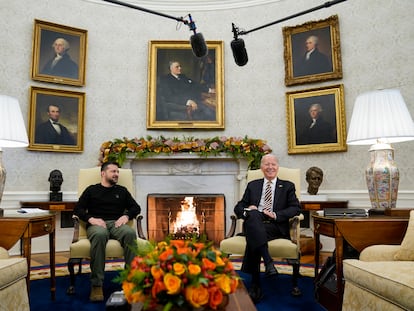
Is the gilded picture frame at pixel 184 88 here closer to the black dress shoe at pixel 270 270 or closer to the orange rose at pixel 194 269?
the black dress shoe at pixel 270 270

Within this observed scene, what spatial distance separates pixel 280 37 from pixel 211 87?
145 cm

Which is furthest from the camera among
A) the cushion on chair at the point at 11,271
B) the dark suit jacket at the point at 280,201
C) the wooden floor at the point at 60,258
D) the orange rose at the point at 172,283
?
the wooden floor at the point at 60,258

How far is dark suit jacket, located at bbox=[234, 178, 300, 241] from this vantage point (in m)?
3.42

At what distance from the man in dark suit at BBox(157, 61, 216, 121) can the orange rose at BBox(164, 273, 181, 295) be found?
4.73m

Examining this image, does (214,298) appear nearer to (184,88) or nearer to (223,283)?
(223,283)

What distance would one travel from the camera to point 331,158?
5.48m

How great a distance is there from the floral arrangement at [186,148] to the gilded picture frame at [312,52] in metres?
1.31

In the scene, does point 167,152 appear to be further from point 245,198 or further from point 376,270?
point 376,270

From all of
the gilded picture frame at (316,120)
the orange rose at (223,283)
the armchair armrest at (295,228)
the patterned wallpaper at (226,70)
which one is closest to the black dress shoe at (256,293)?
the armchair armrest at (295,228)

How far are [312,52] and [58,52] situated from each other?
414 cm

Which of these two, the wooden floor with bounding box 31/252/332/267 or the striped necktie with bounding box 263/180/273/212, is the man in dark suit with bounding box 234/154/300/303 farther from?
the wooden floor with bounding box 31/252/332/267

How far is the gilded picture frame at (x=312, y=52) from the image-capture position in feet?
18.1

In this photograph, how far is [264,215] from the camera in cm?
347

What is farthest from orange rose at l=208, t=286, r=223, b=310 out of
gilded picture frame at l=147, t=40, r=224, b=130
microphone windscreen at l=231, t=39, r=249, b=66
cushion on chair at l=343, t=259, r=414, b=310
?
gilded picture frame at l=147, t=40, r=224, b=130
